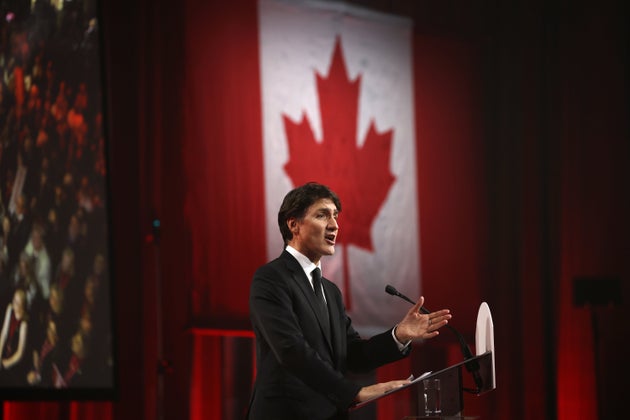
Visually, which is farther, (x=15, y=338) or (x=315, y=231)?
(x=15, y=338)

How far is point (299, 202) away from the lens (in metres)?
2.57

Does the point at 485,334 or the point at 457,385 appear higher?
the point at 485,334

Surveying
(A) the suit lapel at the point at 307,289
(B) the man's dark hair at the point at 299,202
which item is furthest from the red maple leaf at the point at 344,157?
(A) the suit lapel at the point at 307,289

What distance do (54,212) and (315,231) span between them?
2143 mm

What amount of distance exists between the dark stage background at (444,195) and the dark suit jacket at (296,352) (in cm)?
203

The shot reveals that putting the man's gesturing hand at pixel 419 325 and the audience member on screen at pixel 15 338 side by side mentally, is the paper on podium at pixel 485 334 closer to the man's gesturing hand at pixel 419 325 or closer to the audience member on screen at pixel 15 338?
the man's gesturing hand at pixel 419 325

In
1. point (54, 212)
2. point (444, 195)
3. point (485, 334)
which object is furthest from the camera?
point (444, 195)

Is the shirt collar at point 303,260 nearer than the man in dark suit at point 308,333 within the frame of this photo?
No

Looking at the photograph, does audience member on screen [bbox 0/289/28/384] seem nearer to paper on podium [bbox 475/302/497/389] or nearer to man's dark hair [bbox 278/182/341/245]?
man's dark hair [bbox 278/182/341/245]

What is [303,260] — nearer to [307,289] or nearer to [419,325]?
[307,289]

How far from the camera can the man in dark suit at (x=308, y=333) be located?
2.27 m

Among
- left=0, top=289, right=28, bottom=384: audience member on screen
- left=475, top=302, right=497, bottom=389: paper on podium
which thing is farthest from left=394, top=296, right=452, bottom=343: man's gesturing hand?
left=0, top=289, right=28, bottom=384: audience member on screen

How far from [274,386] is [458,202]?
10.8ft

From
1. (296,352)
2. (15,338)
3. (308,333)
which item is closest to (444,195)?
(15,338)
